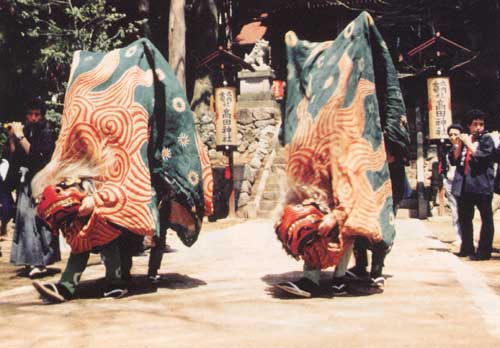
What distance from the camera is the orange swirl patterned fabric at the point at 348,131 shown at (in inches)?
186

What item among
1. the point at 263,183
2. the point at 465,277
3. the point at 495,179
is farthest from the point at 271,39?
the point at 465,277

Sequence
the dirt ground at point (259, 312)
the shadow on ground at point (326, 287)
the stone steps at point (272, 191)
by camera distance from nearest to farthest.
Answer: the dirt ground at point (259, 312) < the shadow on ground at point (326, 287) < the stone steps at point (272, 191)

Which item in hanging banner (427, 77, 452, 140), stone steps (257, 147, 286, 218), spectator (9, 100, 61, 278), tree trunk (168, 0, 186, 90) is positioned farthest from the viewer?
stone steps (257, 147, 286, 218)

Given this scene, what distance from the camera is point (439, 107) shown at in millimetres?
13648

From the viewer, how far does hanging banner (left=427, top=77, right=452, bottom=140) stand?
1355cm

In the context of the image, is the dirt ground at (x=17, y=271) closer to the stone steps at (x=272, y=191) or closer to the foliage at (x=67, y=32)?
the foliage at (x=67, y=32)

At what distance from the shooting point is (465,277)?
5980 millimetres

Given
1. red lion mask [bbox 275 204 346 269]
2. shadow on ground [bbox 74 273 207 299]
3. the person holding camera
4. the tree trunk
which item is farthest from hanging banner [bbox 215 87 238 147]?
red lion mask [bbox 275 204 346 269]

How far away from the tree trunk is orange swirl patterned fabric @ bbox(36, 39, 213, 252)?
7.64 meters

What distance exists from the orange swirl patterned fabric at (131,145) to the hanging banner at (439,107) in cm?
913

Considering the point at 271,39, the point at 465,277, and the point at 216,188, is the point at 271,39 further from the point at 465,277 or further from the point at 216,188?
the point at 465,277

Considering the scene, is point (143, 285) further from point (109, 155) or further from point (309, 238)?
point (309, 238)

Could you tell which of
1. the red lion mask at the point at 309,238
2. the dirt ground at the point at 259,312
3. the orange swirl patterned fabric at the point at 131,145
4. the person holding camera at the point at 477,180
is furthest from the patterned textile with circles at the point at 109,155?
the person holding camera at the point at 477,180

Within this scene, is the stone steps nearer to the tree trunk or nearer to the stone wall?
the stone wall
